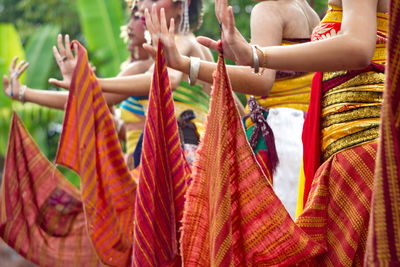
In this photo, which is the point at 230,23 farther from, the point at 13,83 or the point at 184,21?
the point at 13,83

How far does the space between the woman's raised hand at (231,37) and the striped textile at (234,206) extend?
0.53 ft

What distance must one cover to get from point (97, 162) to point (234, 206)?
177cm

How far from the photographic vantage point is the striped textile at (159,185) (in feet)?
9.73

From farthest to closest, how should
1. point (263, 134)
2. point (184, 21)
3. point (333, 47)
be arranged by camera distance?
point (184, 21) < point (263, 134) < point (333, 47)

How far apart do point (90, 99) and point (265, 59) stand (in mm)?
1928

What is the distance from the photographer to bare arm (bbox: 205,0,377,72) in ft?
7.25

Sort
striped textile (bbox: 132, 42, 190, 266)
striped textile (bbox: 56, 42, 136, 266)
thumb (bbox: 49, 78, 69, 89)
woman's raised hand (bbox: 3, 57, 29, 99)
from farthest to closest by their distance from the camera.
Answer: woman's raised hand (bbox: 3, 57, 29, 99) → thumb (bbox: 49, 78, 69, 89) → striped textile (bbox: 56, 42, 136, 266) → striped textile (bbox: 132, 42, 190, 266)

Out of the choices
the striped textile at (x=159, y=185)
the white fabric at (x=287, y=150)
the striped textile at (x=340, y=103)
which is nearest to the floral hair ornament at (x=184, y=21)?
the white fabric at (x=287, y=150)

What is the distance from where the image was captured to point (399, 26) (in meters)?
1.60

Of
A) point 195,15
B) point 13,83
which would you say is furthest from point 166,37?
point 13,83

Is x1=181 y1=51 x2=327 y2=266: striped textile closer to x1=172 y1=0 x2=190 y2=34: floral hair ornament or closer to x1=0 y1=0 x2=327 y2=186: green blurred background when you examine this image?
x1=172 y1=0 x2=190 y2=34: floral hair ornament

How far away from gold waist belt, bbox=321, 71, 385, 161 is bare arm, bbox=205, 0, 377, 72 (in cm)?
32

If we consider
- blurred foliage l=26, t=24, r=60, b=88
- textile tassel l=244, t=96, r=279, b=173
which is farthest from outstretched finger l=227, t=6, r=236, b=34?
blurred foliage l=26, t=24, r=60, b=88

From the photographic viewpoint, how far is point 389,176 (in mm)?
1636
